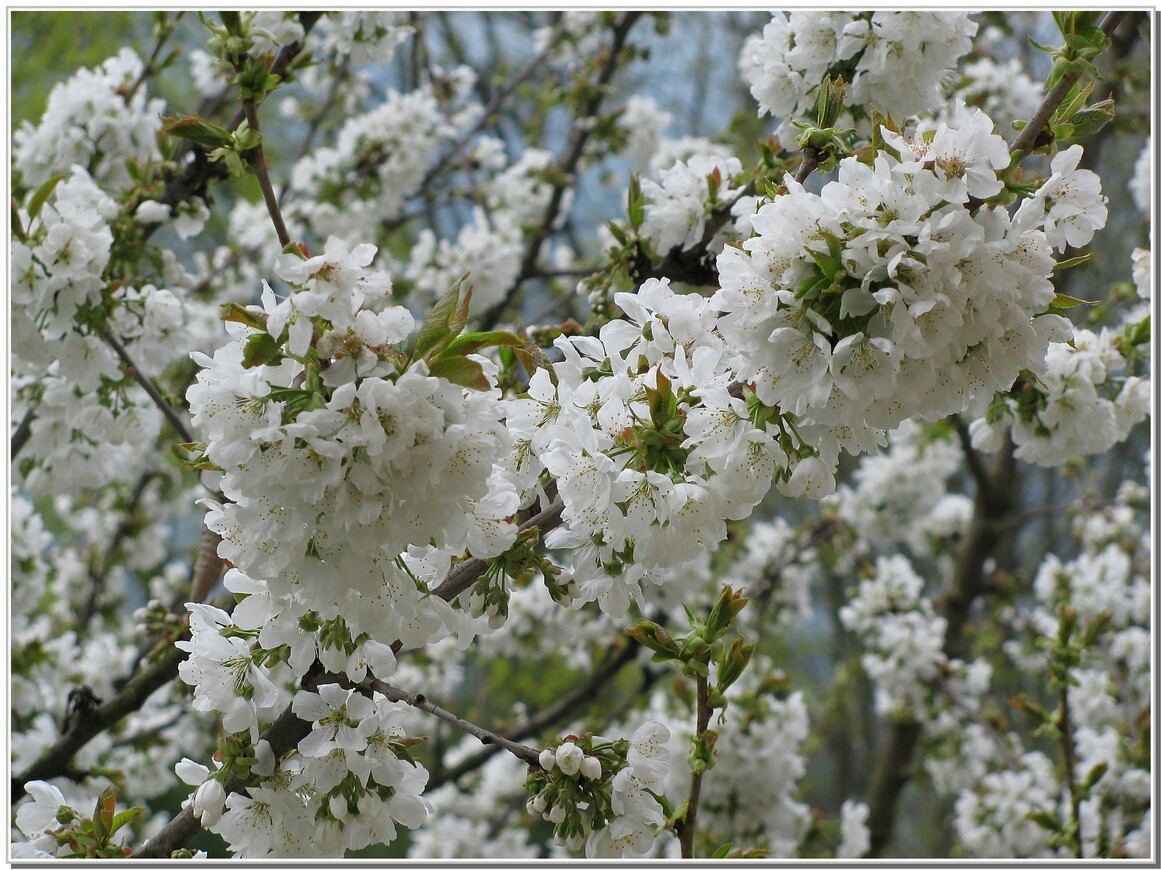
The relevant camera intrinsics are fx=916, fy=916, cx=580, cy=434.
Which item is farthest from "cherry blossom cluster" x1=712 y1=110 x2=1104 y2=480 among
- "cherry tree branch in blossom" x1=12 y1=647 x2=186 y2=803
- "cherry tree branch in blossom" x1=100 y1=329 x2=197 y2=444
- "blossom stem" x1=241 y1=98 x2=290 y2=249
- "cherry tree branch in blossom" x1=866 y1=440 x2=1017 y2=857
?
"cherry tree branch in blossom" x1=866 y1=440 x2=1017 y2=857

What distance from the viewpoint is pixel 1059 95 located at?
1111 millimetres

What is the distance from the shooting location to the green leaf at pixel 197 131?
1.28 m

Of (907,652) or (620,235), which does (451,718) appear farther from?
(907,652)

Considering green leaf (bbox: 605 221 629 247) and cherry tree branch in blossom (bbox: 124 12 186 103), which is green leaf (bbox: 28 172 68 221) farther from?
green leaf (bbox: 605 221 629 247)

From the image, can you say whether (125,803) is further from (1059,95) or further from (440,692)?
(1059,95)

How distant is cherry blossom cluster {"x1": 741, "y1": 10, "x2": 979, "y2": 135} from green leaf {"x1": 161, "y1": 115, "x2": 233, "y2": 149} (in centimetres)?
93

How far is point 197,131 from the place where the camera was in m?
1.30

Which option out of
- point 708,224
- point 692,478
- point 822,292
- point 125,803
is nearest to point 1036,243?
point 822,292

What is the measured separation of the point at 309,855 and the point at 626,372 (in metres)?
0.75

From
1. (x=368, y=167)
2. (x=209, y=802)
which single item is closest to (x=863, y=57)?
(x=209, y=802)

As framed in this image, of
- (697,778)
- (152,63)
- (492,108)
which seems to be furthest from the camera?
(492,108)

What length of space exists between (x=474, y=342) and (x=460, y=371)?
0.14ft

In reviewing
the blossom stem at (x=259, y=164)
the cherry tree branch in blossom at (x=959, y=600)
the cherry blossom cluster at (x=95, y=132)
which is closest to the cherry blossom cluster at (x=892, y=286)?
the blossom stem at (x=259, y=164)

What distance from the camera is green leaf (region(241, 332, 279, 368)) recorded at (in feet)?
3.00
